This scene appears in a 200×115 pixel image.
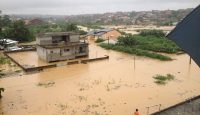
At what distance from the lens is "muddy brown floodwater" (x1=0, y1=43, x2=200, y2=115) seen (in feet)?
44.9

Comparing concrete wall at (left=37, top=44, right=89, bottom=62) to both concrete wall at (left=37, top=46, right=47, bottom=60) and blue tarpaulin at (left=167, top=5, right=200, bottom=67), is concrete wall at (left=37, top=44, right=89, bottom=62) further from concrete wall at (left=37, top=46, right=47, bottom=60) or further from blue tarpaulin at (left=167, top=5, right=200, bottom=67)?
blue tarpaulin at (left=167, top=5, right=200, bottom=67)

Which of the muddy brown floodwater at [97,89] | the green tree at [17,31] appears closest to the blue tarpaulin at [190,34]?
the muddy brown floodwater at [97,89]

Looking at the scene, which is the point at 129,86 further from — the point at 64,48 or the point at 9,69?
the point at 9,69

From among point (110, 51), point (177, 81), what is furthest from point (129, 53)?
point (177, 81)

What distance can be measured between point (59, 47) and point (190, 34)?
15689 mm

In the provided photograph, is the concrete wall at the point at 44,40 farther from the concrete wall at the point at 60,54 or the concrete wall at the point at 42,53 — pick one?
the concrete wall at the point at 60,54

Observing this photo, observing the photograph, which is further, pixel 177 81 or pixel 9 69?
pixel 9 69

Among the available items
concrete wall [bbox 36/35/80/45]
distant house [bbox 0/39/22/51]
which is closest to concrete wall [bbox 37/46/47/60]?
concrete wall [bbox 36/35/80/45]

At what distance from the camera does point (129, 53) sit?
94.9 ft

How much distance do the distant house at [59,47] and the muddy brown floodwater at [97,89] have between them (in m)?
2.18

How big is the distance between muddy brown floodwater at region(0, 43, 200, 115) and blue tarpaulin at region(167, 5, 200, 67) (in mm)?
4317

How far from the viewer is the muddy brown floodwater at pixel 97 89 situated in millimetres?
13695

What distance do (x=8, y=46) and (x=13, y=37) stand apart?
17.1ft

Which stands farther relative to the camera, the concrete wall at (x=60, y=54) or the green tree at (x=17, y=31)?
the green tree at (x=17, y=31)
